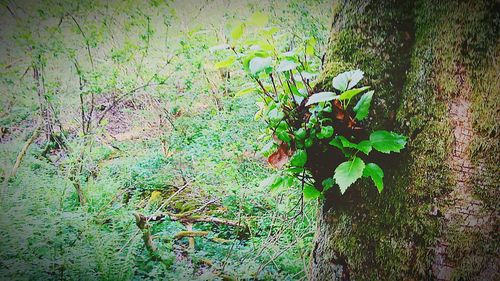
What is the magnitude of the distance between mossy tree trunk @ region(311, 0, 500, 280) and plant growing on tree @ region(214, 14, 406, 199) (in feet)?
0.26

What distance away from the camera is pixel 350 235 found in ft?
3.84

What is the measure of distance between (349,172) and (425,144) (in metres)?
0.27

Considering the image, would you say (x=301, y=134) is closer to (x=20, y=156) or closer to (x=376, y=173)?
(x=376, y=173)

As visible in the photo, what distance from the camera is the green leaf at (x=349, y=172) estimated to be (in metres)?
0.99

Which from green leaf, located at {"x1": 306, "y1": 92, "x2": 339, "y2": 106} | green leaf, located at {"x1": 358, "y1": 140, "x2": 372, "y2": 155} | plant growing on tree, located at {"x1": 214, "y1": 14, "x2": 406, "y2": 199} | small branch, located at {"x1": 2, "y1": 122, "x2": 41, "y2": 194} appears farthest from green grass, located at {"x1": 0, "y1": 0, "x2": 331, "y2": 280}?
green leaf, located at {"x1": 358, "y1": 140, "x2": 372, "y2": 155}

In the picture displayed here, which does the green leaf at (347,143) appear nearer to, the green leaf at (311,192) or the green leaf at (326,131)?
the green leaf at (326,131)

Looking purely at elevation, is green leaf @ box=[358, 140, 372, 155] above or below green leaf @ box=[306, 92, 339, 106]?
below

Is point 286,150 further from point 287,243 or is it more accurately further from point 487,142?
point 287,243

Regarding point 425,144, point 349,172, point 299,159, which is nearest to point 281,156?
point 299,159

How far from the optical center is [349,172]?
1.02m

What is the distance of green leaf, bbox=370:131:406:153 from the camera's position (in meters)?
1.01

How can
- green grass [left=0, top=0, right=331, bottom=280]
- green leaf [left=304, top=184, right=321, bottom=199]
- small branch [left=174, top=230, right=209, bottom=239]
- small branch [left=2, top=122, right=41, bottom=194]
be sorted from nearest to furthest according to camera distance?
green leaf [left=304, top=184, right=321, bottom=199]
green grass [left=0, top=0, right=331, bottom=280]
small branch [left=2, top=122, right=41, bottom=194]
small branch [left=174, top=230, right=209, bottom=239]

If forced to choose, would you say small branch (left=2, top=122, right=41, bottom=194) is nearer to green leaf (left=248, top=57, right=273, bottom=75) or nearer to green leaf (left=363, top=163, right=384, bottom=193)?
green leaf (left=248, top=57, right=273, bottom=75)

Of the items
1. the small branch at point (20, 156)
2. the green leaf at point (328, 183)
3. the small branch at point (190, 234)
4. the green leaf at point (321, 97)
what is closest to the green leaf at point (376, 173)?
the green leaf at point (328, 183)
